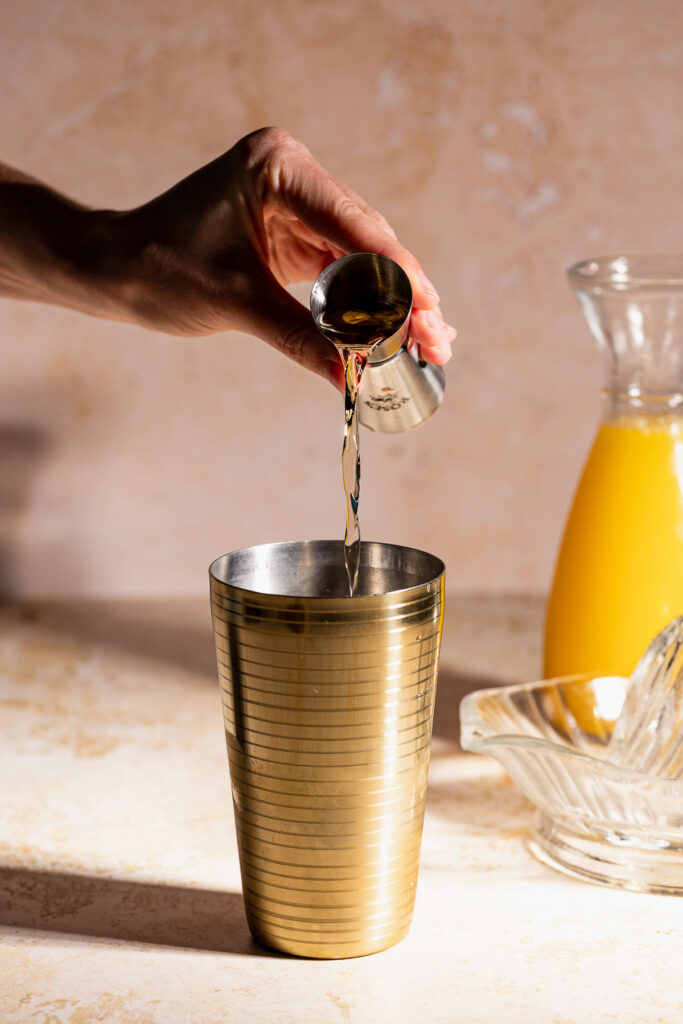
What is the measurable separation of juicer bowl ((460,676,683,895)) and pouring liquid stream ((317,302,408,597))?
0.13 m

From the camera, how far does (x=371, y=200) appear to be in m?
1.17

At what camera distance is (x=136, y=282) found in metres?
0.76

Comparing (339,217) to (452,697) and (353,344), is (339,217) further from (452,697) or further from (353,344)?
(452,697)

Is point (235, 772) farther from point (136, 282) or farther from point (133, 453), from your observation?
point (133, 453)

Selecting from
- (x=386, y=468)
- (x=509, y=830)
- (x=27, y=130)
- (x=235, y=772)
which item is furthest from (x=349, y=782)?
(x=27, y=130)

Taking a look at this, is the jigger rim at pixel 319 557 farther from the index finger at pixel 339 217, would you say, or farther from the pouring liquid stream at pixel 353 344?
the index finger at pixel 339 217

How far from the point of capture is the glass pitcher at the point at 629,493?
0.77m

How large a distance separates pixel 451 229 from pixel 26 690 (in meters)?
Result: 0.61

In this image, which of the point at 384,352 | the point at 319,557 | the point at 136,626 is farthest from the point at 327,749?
the point at 136,626

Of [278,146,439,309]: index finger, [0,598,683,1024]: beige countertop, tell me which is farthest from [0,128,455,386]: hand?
[0,598,683,1024]: beige countertop

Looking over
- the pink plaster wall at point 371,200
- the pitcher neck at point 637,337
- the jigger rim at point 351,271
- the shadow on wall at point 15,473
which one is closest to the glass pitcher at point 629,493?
the pitcher neck at point 637,337

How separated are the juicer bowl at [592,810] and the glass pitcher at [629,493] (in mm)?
142

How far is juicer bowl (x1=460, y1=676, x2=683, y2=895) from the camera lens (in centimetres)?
58

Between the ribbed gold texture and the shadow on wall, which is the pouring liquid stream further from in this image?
the shadow on wall
